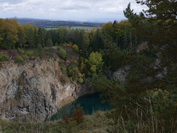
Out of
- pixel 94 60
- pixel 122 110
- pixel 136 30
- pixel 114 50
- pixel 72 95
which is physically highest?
pixel 136 30

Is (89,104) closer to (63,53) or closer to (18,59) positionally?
(63,53)

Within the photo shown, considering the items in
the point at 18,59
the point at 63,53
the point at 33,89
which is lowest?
the point at 33,89

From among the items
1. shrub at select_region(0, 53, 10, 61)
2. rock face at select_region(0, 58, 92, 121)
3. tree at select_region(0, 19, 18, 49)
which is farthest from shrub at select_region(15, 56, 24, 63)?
tree at select_region(0, 19, 18, 49)

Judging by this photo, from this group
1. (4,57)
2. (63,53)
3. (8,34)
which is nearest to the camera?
(4,57)

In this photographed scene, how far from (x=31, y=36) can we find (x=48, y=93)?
13411 mm

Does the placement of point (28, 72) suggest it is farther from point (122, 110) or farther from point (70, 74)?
point (122, 110)

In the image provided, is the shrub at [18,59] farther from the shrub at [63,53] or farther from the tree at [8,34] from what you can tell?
the shrub at [63,53]

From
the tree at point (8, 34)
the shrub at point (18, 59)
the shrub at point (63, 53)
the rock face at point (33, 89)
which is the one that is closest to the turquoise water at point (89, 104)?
the rock face at point (33, 89)

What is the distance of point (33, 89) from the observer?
39.2 meters

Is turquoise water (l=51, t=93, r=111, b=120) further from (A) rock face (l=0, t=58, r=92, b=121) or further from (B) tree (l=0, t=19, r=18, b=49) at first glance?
(B) tree (l=0, t=19, r=18, b=49)

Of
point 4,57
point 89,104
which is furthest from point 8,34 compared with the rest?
point 89,104

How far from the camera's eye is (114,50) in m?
8.25

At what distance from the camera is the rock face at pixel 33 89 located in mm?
36000

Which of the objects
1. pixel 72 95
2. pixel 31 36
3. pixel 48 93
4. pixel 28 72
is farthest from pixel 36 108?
pixel 31 36
